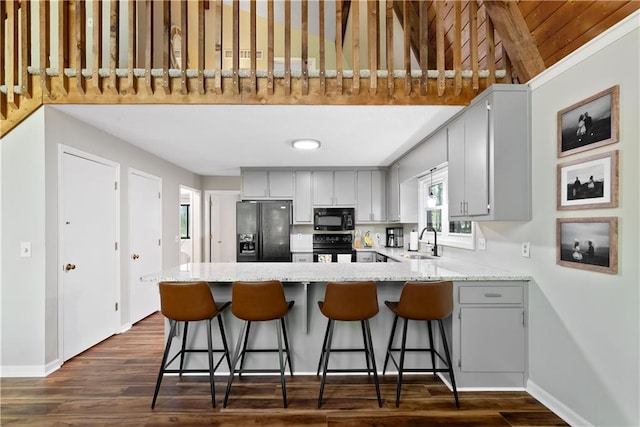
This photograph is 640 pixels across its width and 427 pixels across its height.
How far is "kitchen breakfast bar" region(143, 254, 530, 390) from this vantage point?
240 centimetres

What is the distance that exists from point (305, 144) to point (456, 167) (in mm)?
1668

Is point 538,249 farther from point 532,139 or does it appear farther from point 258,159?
point 258,159

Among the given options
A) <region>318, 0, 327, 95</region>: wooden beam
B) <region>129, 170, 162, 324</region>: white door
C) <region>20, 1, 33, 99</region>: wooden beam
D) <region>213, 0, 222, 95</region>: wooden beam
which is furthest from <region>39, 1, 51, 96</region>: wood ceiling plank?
<region>318, 0, 327, 95</region>: wooden beam

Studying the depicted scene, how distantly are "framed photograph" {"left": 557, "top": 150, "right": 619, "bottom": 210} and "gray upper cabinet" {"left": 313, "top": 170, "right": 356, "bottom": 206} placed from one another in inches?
134

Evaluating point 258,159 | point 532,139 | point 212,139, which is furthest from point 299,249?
point 532,139

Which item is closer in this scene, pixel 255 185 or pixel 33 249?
pixel 33 249

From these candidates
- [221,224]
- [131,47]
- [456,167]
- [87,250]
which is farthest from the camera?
[221,224]

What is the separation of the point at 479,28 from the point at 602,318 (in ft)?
8.10

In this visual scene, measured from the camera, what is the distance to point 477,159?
8.35 feet

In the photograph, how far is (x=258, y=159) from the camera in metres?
4.70

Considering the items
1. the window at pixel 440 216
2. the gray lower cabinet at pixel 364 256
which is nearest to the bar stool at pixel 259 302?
the window at pixel 440 216

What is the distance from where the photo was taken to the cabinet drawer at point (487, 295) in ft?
7.89

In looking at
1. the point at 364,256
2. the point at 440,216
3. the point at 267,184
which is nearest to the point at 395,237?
the point at 364,256

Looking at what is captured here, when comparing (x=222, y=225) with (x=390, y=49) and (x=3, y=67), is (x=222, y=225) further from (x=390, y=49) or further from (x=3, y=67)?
(x=390, y=49)
